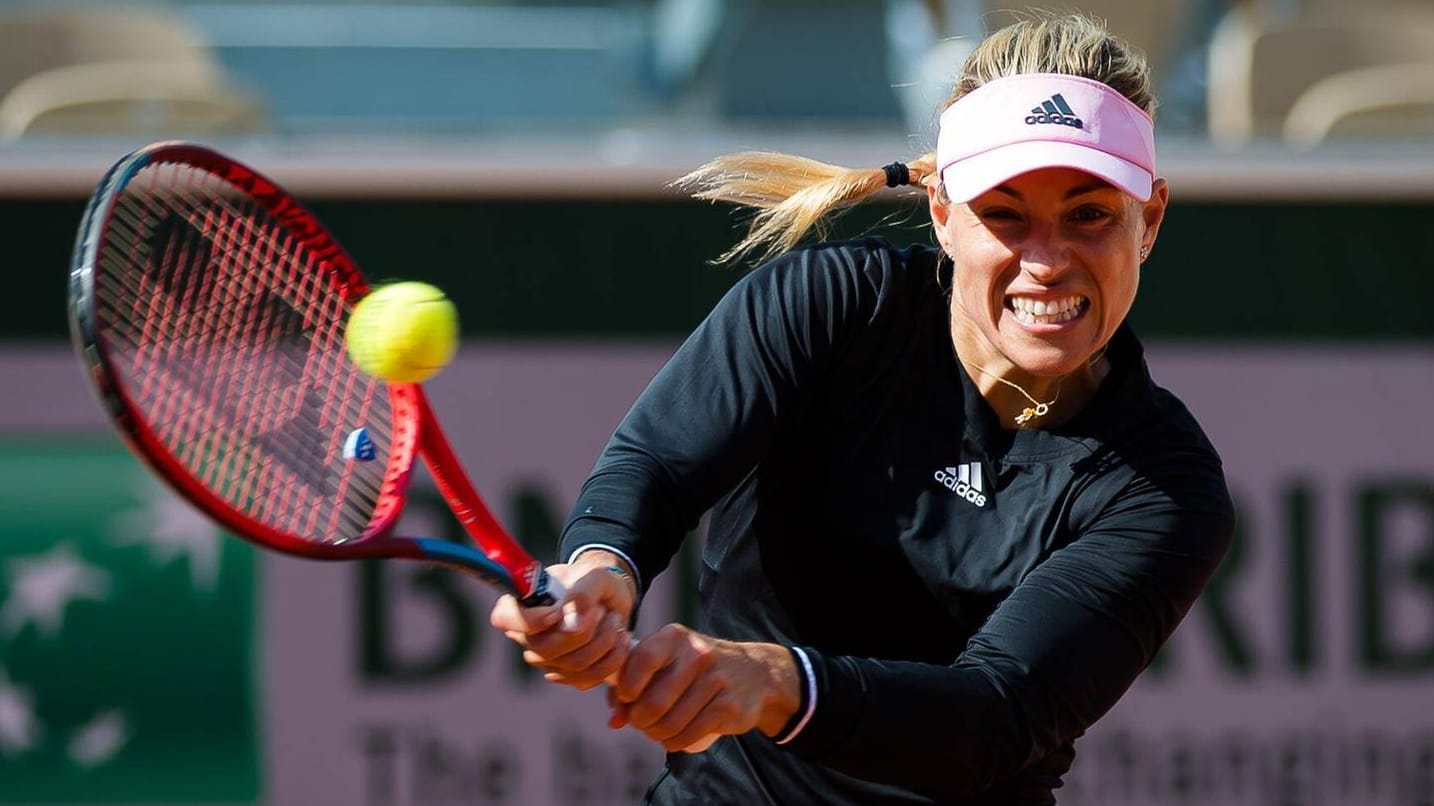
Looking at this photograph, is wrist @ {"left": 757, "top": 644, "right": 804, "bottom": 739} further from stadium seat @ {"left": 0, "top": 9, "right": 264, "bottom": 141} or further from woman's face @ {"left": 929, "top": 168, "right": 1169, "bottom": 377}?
stadium seat @ {"left": 0, "top": 9, "right": 264, "bottom": 141}

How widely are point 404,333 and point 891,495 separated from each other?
1.82 ft

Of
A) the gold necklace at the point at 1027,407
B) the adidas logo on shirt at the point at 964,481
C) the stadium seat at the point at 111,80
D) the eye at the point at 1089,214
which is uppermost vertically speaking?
the stadium seat at the point at 111,80

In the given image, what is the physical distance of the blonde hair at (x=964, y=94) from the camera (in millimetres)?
2010

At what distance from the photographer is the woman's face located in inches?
75.4

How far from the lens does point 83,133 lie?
4.08m

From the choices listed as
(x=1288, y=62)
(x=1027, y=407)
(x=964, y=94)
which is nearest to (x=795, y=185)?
(x=964, y=94)

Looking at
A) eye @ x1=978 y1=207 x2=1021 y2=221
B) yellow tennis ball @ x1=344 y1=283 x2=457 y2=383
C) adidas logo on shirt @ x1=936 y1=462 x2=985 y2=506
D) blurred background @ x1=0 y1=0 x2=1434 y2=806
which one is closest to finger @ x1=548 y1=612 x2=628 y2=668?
yellow tennis ball @ x1=344 y1=283 x2=457 y2=383

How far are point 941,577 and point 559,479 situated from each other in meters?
1.85

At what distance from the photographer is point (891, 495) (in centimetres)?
201

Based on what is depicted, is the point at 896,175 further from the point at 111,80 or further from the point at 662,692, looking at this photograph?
the point at 111,80

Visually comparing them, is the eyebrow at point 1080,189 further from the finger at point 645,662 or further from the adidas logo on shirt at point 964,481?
the finger at point 645,662

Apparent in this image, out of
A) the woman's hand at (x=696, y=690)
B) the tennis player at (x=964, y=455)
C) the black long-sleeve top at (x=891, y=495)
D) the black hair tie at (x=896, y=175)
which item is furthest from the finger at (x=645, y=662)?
the black hair tie at (x=896, y=175)

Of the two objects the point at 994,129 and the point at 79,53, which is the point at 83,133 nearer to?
the point at 79,53

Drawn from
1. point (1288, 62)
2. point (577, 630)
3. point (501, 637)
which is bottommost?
point (501, 637)
